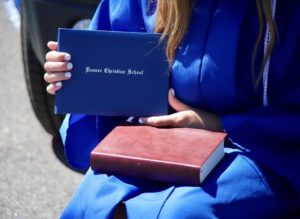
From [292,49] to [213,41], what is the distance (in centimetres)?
21

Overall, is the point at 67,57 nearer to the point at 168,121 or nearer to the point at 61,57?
the point at 61,57

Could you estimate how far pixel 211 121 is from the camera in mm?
2010

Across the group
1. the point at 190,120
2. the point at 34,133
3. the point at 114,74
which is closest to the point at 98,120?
the point at 114,74

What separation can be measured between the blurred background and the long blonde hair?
0.84 m

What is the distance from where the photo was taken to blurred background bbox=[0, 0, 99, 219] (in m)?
2.93

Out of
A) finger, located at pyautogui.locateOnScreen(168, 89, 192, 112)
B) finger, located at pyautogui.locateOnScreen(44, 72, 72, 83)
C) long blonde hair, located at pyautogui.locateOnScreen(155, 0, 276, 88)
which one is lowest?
finger, located at pyautogui.locateOnScreen(168, 89, 192, 112)

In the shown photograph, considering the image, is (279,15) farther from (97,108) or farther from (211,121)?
(97,108)

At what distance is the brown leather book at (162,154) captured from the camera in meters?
1.81

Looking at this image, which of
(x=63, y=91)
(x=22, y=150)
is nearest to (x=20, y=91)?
(x=22, y=150)

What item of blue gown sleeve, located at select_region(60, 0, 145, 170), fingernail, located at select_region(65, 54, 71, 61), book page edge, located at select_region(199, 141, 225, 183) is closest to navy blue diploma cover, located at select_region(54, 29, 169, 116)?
fingernail, located at select_region(65, 54, 71, 61)

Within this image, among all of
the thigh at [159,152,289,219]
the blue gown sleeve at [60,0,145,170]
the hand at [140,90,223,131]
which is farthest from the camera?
the blue gown sleeve at [60,0,145,170]

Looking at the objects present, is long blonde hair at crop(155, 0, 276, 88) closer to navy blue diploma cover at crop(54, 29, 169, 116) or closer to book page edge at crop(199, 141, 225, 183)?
navy blue diploma cover at crop(54, 29, 169, 116)

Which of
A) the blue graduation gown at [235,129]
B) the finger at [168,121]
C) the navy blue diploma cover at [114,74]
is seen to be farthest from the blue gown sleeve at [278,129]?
the navy blue diploma cover at [114,74]

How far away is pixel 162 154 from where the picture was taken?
186 centimetres
